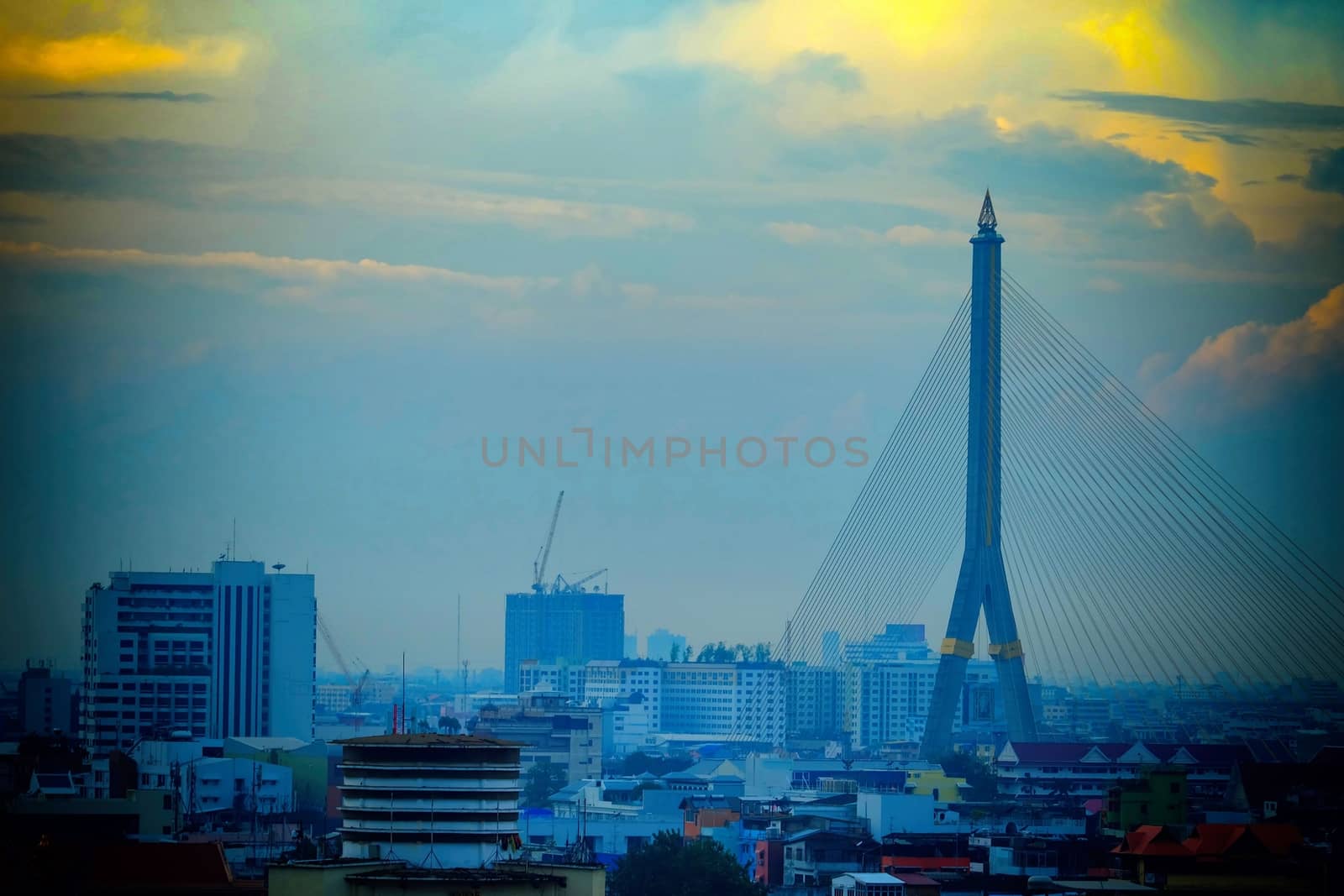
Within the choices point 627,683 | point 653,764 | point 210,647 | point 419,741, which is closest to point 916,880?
point 419,741

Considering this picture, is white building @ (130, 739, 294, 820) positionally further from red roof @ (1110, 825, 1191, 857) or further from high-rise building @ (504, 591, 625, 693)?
high-rise building @ (504, 591, 625, 693)

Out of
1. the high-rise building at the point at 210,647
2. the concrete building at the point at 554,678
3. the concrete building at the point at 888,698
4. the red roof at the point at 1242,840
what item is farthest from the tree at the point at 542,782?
the red roof at the point at 1242,840

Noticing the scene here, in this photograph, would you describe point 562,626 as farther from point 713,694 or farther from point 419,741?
point 419,741

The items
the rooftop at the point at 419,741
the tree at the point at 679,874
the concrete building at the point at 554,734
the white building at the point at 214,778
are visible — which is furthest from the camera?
the concrete building at the point at 554,734

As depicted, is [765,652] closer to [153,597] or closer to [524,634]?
[524,634]

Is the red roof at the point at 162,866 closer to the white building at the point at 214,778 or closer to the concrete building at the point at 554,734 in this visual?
the white building at the point at 214,778

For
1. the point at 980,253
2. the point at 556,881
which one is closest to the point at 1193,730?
the point at 980,253

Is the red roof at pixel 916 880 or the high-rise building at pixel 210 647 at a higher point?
the high-rise building at pixel 210 647
